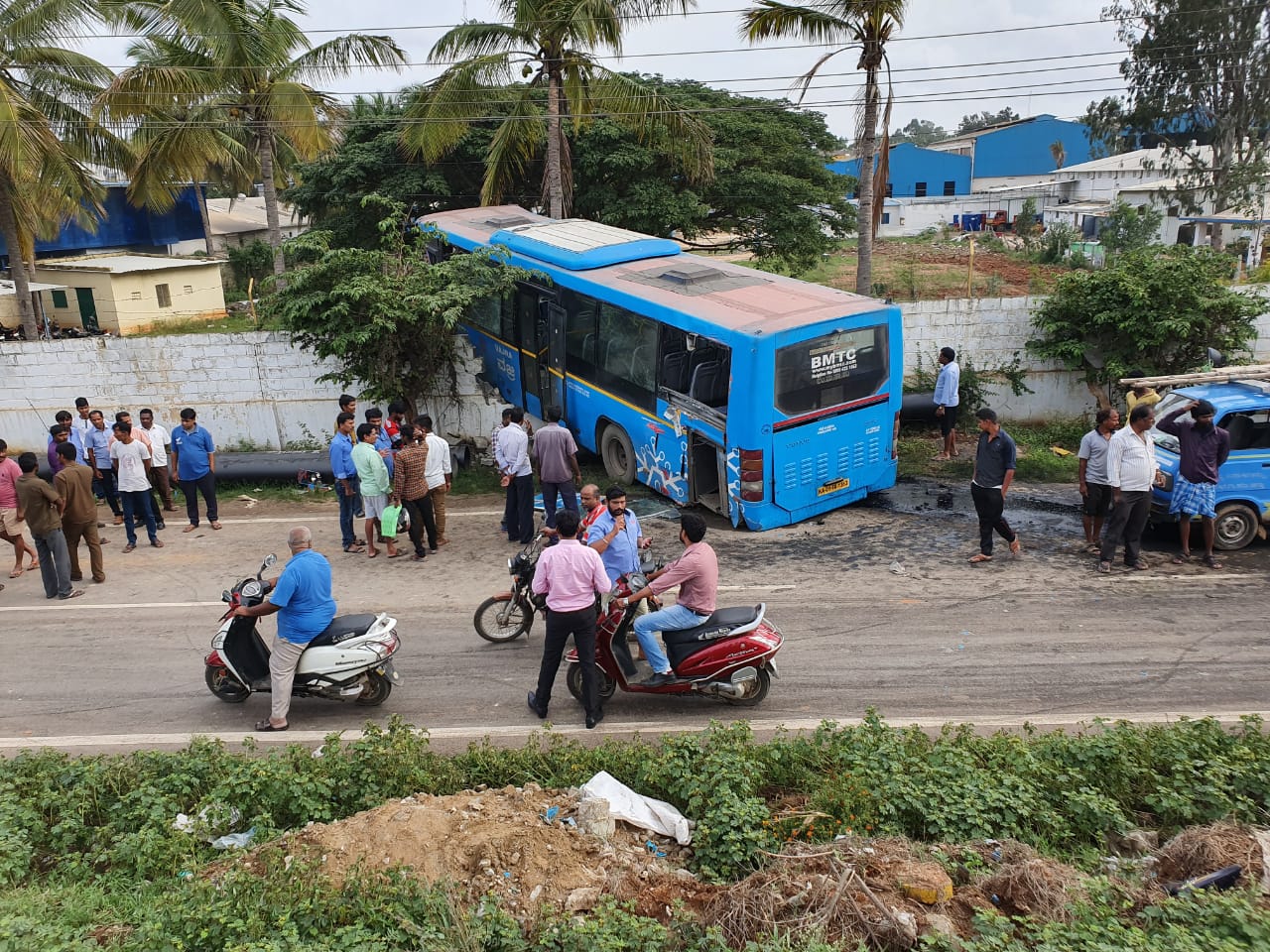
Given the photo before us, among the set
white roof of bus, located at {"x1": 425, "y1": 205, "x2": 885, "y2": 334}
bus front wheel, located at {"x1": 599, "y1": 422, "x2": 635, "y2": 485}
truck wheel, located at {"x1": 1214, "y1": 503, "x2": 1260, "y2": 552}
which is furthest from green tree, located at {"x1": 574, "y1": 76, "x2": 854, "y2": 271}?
truck wheel, located at {"x1": 1214, "y1": 503, "x2": 1260, "y2": 552}

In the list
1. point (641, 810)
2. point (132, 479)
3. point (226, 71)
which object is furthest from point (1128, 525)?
point (226, 71)

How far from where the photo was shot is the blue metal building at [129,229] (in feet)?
119

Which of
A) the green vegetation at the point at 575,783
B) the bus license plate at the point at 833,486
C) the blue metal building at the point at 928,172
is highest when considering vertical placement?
the blue metal building at the point at 928,172

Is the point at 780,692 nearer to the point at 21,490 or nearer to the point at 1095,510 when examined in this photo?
the point at 1095,510

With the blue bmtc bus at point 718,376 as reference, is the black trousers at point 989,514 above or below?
below

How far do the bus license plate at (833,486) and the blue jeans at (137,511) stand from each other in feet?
26.8

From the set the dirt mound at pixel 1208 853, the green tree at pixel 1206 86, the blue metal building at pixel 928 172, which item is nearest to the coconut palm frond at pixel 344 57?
the dirt mound at pixel 1208 853

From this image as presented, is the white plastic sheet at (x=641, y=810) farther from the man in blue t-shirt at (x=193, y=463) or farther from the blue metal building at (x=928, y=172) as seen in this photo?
the blue metal building at (x=928, y=172)

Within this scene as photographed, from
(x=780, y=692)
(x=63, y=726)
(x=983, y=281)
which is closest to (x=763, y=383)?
(x=780, y=692)

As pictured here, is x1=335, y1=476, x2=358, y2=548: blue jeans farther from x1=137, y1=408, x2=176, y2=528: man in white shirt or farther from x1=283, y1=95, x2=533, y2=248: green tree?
x1=283, y1=95, x2=533, y2=248: green tree

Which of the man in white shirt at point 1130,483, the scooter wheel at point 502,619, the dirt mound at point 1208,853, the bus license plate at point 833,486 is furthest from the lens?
the bus license plate at point 833,486

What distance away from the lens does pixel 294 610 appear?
7223 mm

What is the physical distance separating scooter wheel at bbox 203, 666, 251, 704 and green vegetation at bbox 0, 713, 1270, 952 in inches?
35.4

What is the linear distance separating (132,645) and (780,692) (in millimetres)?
6082
